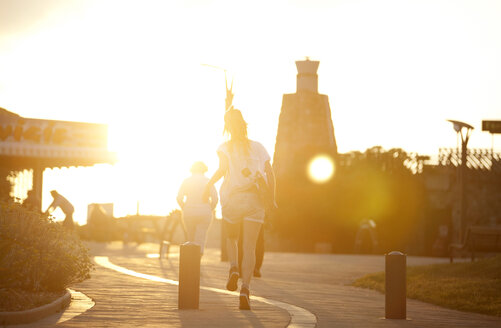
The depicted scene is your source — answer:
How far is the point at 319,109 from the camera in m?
51.9

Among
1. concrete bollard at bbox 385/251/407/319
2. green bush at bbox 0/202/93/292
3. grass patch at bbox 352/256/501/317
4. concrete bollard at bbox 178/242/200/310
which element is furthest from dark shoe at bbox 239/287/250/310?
grass patch at bbox 352/256/501/317

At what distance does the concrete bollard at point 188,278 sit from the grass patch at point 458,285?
4177mm

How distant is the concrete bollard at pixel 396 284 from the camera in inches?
376

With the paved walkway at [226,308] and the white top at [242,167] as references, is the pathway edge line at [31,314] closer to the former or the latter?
the paved walkway at [226,308]

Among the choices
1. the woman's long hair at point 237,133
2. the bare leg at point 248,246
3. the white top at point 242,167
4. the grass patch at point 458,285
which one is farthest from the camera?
the grass patch at point 458,285

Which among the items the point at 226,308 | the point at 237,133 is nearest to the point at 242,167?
the point at 237,133

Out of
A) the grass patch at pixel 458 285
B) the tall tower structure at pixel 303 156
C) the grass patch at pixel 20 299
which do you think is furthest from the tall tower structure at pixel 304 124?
the grass patch at pixel 20 299

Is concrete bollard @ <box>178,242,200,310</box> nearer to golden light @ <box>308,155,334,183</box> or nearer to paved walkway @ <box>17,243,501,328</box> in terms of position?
paved walkway @ <box>17,243,501,328</box>

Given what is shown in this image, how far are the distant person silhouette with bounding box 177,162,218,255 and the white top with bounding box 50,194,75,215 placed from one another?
747 cm

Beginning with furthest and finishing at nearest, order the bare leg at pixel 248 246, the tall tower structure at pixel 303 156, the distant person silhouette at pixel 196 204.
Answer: the tall tower structure at pixel 303 156 → the distant person silhouette at pixel 196 204 → the bare leg at pixel 248 246

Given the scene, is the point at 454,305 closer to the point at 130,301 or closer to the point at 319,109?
the point at 130,301

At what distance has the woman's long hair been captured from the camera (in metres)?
9.95

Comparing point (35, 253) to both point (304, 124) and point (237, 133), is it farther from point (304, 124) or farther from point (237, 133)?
point (304, 124)

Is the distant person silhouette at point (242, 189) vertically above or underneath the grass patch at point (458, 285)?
above
